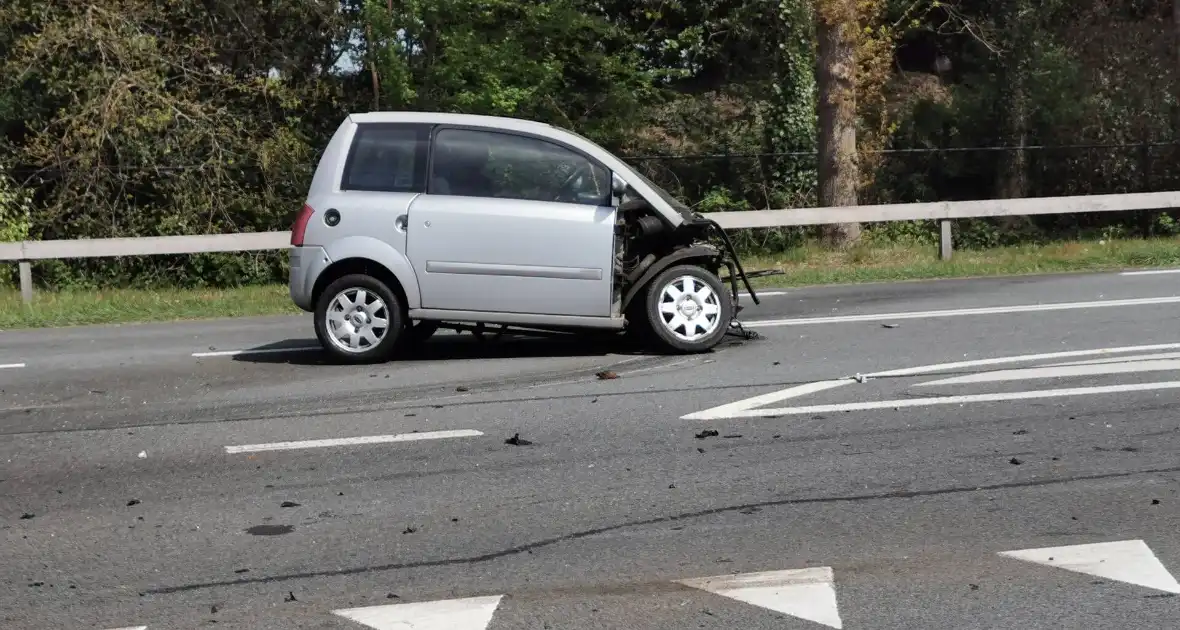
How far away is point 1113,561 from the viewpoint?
4.95 metres

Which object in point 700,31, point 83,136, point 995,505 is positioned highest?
point 700,31

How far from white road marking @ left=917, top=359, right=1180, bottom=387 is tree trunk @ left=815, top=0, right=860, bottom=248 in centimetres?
1144

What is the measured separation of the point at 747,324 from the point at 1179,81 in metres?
18.2

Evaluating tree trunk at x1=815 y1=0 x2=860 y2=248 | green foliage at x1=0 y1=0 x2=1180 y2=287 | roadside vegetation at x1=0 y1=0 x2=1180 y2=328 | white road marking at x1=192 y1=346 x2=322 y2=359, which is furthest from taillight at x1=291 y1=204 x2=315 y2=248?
green foliage at x1=0 y1=0 x2=1180 y2=287

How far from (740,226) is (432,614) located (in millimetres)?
13486

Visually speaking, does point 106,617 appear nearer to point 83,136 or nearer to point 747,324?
point 747,324

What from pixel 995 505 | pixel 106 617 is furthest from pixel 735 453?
pixel 106 617

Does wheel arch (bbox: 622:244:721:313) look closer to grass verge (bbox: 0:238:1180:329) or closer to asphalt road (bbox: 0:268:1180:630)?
Answer: asphalt road (bbox: 0:268:1180:630)

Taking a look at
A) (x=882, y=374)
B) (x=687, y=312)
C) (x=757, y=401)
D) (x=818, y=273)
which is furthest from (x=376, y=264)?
(x=818, y=273)

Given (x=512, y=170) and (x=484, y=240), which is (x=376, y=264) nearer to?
(x=484, y=240)

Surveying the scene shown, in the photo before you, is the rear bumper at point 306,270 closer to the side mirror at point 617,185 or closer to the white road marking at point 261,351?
the white road marking at point 261,351

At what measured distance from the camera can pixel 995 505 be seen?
5703mm

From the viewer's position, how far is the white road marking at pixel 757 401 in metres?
7.63

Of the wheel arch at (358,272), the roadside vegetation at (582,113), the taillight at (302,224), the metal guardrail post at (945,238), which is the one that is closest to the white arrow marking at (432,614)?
the wheel arch at (358,272)
